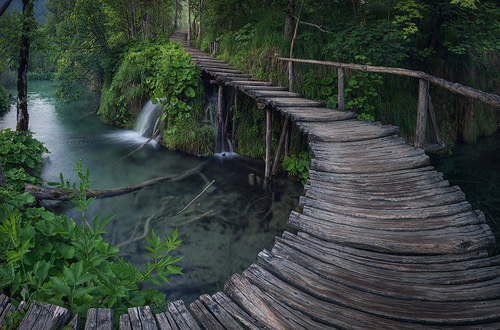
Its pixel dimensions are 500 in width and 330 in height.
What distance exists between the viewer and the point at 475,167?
8.66 metres

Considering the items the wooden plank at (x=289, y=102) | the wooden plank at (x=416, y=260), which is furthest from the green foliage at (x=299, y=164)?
the wooden plank at (x=416, y=260)

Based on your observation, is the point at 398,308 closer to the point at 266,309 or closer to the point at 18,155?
the point at 266,309

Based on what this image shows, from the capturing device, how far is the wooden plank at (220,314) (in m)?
1.90

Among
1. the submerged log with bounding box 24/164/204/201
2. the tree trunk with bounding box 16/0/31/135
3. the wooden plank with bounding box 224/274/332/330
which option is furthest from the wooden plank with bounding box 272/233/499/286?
the tree trunk with bounding box 16/0/31/135

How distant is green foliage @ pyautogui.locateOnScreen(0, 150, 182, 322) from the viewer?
1900 millimetres

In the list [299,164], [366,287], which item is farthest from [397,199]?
[299,164]

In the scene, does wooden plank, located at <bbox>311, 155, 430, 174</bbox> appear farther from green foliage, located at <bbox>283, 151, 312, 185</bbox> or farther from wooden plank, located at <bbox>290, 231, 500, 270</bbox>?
green foliage, located at <bbox>283, 151, 312, 185</bbox>

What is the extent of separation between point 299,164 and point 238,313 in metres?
5.74

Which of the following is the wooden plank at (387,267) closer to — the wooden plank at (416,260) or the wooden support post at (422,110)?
the wooden plank at (416,260)

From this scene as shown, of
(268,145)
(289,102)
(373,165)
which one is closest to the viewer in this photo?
(373,165)

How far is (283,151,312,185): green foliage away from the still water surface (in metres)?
0.31

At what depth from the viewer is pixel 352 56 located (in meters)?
7.46

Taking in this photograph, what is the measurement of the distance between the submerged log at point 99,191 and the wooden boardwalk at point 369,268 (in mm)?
2608

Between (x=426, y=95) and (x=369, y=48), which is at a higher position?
(x=369, y=48)
